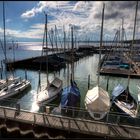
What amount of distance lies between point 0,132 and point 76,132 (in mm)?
5199

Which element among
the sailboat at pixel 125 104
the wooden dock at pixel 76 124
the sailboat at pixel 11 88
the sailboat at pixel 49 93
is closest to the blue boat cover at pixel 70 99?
the sailboat at pixel 49 93

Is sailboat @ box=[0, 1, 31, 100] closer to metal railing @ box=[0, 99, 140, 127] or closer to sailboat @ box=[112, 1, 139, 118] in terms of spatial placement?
metal railing @ box=[0, 99, 140, 127]

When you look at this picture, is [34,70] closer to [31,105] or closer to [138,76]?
[138,76]

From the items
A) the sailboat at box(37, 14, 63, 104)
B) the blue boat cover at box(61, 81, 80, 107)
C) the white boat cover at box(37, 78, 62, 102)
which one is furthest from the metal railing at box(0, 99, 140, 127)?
the white boat cover at box(37, 78, 62, 102)

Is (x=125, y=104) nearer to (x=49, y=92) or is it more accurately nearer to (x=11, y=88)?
(x=49, y=92)

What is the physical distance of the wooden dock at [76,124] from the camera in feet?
34.9

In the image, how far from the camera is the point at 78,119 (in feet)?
38.4

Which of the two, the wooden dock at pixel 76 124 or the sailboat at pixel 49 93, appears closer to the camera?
the wooden dock at pixel 76 124

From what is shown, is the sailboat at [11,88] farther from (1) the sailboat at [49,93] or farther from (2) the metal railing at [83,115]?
(2) the metal railing at [83,115]

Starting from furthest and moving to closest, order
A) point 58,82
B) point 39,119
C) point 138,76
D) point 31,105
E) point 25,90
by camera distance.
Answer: point 138,76, point 25,90, point 58,82, point 31,105, point 39,119

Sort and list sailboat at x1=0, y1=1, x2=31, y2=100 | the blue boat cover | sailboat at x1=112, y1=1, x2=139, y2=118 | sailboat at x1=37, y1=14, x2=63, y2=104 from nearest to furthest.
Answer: sailboat at x1=112, y1=1, x2=139, y2=118 → the blue boat cover → sailboat at x1=37, y1=14, x2=63, y2=104 → sailboat at x1=0, y1=1, x2=31, y2=100

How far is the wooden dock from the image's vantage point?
10.6 meters

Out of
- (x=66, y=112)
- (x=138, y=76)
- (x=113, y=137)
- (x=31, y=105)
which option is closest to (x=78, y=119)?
(x=66, y=112)

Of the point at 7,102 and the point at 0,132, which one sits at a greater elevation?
the point at 7,102
